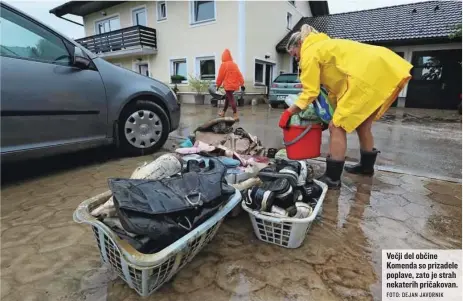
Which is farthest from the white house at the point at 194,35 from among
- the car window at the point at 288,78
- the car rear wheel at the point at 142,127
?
the car rear wheel at the point at 142,127

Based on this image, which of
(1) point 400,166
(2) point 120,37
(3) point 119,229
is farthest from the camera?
(2) point 120,37

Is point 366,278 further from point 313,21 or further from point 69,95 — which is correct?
point 313,21

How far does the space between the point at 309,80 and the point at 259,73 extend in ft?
34.7

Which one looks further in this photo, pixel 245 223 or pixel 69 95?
pixel 69 95

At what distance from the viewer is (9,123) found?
2.06 meters

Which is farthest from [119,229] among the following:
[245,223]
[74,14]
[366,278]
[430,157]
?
[74,14]

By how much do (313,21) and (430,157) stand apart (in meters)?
12.6

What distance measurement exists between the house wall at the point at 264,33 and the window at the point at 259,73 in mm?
300

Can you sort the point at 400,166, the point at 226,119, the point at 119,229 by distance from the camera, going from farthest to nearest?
the point at 226,119
the point at 400,166
the point at 119,229

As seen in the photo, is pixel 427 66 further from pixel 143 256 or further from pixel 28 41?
pixel 143 256

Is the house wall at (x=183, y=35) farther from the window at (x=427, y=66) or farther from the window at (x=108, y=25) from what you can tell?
the window at (x=427, y=66)

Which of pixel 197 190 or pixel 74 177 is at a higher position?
pixel 197 190

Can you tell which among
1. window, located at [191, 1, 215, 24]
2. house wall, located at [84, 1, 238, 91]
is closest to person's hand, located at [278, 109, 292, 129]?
house wall, located at [84, 1, 238, 91]

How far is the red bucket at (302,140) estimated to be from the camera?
2.21m
